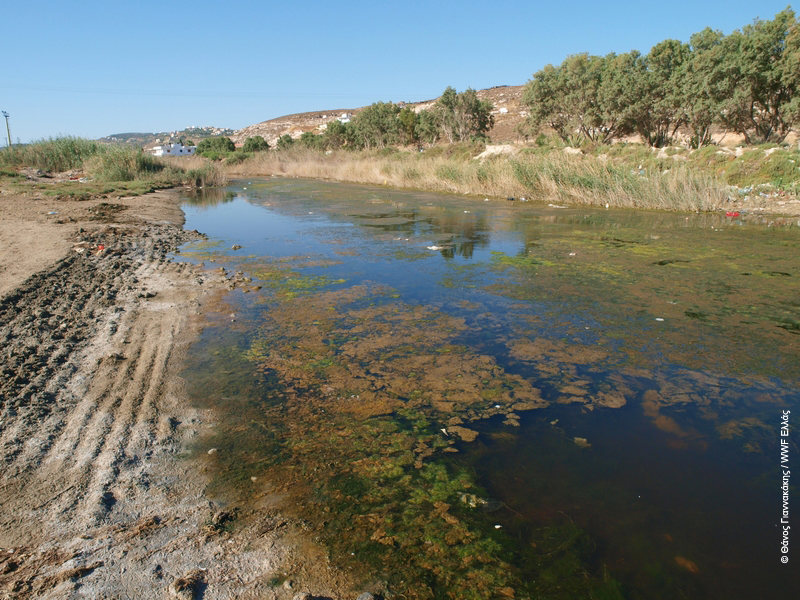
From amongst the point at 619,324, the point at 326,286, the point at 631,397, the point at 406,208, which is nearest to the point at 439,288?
the point at 326,286

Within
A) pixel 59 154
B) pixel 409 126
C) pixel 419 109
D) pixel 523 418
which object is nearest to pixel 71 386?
pixel 523 418

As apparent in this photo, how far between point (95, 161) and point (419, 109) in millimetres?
63653

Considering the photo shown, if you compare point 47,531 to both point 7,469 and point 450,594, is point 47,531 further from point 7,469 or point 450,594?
point 450,594

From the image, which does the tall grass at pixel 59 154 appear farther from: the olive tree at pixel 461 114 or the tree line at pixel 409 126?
the olive tree at pixel 461 114

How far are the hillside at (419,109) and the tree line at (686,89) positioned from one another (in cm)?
774

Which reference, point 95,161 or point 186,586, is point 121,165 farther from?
point 186,586

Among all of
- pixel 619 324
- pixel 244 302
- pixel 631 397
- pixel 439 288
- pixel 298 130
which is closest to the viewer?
pixel 631 397

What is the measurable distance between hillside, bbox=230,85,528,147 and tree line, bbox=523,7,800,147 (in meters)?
7.74

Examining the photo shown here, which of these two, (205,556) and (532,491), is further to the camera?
(532,491)

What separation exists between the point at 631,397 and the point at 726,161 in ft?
57.8

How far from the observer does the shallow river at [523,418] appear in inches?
94.3

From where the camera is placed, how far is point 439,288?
6914mm

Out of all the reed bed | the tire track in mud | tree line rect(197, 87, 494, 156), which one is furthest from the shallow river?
tree line rect(197, 87, 494, 156)
